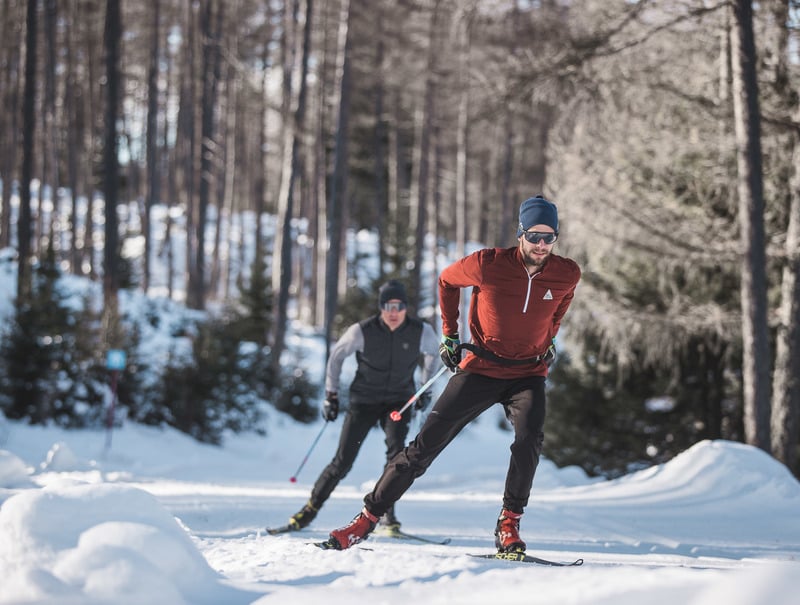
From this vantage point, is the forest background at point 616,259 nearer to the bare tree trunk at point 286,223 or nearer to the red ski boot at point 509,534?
the bare tree trunk at point 286,223

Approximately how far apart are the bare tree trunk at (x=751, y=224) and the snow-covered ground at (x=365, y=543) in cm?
176

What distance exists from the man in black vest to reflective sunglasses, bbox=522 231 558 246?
1.94m

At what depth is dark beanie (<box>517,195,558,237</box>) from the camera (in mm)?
4871

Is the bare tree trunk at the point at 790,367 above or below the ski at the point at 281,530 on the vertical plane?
above

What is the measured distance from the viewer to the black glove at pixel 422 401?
6.77 m

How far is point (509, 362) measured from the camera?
4.98m

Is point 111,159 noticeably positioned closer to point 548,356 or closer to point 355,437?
point 355,437

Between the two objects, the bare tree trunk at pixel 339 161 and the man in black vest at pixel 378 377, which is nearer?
the man in black vest at pixel 378 377

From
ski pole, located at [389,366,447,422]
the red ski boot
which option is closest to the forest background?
ski pole, located at [389,366,447,422]

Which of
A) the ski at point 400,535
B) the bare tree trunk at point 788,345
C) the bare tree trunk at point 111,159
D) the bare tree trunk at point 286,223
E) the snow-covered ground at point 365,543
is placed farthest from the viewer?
the bare tree trunk at point 286,223

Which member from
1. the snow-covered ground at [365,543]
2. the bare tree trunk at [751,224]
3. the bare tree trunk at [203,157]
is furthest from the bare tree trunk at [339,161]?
the bare tree trunk at [751,224]

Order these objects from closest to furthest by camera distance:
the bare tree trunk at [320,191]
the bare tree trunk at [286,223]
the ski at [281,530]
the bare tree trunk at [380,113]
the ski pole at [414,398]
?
the ski pole at [414,398] < the ski at [281,530] < the bare tree trunk at [286,223] < the bare tree trunk at [380,113] < the bare tree trunk at [320,191]

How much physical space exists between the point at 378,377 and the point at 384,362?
5.3 inches

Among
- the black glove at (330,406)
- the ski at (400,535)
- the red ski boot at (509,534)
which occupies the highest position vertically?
the black glove at (330,406)
